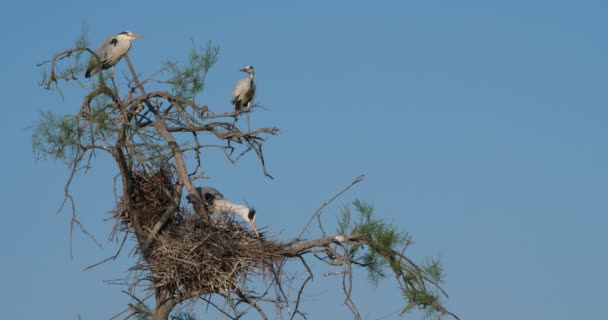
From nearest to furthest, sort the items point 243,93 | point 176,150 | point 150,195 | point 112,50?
point 176,150 < point 150,195 < point 112,50 < point 243,93

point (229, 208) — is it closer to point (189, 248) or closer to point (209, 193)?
point (209, 193)

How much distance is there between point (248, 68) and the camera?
12008mm

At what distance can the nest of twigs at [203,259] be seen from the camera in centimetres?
704

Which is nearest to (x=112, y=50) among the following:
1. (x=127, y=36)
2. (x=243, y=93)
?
(x=127, y=36)

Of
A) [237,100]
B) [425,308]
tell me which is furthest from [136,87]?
[237,100]

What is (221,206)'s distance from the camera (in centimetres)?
836

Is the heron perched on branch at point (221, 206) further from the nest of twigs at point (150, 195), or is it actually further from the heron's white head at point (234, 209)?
the nest of twigs at point (150, 195)

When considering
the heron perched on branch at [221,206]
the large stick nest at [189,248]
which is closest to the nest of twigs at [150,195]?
the large stick nest at [189,248]

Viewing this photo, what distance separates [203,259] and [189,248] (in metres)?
0.13

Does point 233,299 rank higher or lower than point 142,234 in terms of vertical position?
lower

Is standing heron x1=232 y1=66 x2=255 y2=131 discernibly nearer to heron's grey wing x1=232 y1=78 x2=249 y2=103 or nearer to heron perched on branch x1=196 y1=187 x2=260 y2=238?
heron's grey wing x1=232 y1=78 x2=249 y2=103

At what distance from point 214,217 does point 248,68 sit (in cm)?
433

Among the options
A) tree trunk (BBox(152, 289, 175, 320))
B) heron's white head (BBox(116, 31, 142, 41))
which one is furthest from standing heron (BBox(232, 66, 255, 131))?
tree trunk (BBox(152, 289, 175, 320))

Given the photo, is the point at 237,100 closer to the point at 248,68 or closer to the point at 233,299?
the point at 248,68
